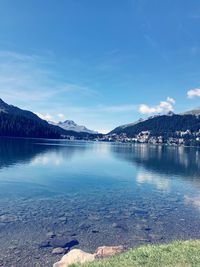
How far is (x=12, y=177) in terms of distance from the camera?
71562 mm

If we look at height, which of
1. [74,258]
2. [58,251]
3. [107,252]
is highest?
[74,258]

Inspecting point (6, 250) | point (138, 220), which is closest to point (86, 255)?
point (6, 250)

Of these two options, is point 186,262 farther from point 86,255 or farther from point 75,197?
point 75,197

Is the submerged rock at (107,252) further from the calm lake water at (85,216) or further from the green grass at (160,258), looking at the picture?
the green grass at (160,258)

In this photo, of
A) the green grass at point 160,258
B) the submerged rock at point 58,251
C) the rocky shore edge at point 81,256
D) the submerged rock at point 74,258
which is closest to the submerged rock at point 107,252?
the rocky shore edge at point 81,256

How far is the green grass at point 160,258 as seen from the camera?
56.4 ft

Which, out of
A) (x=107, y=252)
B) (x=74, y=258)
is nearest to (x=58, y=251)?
(x=74, y=258)

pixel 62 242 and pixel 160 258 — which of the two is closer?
pixel 160 258

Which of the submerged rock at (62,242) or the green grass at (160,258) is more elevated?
the green grass at (160,258)

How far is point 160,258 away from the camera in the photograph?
18.3 metres

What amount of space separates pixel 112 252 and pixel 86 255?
2788mm

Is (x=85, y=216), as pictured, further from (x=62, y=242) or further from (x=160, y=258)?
(x=160, y=258)

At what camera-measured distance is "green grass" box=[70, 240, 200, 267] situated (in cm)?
1719

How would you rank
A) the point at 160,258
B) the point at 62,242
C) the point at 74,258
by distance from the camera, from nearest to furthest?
the point at 160,258, the point at 74,258, the point at 62,242
